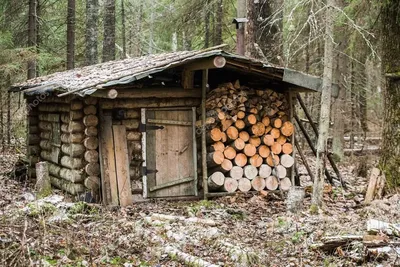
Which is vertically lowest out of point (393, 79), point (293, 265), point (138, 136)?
point (293, 265)

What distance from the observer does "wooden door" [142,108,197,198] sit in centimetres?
1029

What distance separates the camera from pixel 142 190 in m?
10.3

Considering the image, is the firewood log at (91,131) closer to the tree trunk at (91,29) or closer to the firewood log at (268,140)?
the firewood log at (268,140)

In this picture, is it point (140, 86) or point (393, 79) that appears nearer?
point (393, 79)

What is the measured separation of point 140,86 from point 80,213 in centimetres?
324

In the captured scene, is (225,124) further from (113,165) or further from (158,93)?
(113,165)

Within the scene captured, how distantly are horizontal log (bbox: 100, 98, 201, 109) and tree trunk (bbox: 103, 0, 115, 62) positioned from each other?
7.37 meters

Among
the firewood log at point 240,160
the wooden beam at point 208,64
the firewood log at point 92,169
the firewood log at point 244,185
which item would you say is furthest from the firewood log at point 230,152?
the firewood log at point 92,169

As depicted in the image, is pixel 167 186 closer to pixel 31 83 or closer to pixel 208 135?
pixel 208 135

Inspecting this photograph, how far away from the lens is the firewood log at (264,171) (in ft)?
35.1

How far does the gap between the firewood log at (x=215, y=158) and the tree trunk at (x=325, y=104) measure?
220 centimetres

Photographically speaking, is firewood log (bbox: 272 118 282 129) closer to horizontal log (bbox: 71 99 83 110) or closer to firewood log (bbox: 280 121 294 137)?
firewood log (bbox: 280 121 294 137)

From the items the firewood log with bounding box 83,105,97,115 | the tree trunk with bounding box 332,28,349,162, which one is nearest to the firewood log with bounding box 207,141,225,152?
the firewood log with bounding box 83,105,97,115

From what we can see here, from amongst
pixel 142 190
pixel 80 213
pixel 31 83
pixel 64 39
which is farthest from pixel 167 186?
pixel 64 39
